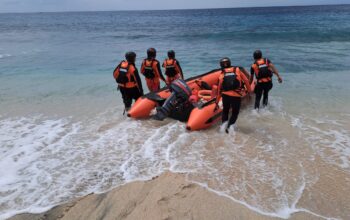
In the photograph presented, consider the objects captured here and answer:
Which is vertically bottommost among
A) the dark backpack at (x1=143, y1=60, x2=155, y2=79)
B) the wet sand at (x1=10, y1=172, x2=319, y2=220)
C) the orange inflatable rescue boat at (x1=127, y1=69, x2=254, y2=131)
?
the wet sand at (x1=10, y1=172, x2=319, y2=220)

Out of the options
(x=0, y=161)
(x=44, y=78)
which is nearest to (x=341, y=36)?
(x=44, y=78)

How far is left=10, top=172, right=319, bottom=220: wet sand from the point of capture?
3.10m

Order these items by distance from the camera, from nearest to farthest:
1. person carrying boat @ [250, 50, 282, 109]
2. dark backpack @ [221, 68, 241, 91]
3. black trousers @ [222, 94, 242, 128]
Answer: dark backpack @ [221, 68, 241, 91]
black trousers @ [222, 94, 242, 128]
person carrying boat @ [250, 50, 282, 109]

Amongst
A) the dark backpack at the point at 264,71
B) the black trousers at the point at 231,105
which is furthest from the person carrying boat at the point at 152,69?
the dark backpack at the point at 264,71

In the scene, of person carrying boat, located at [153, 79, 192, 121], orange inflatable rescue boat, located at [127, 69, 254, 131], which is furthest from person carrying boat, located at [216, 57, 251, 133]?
person carrying boat, located at [153, 79, 192, 121]

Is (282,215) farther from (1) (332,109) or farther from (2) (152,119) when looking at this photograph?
(1) (332,109)

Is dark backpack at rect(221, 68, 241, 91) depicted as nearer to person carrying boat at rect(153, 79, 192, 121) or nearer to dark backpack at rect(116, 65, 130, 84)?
person carrying boat at rect(153, 79, 192, 121)

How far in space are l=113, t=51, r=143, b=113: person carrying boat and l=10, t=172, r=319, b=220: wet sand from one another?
2757mm

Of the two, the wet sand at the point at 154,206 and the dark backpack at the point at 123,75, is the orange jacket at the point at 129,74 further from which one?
the wet sand at the point at 154,206

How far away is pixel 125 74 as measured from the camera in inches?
228

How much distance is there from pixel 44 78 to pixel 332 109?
9.38m

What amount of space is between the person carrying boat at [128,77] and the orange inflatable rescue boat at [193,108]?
0.81 ft

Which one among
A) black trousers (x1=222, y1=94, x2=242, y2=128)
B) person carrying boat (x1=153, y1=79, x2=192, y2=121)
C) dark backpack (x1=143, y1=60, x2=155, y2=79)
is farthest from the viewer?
dark backpack (x1=143, y1=60, x2=155, y2=79)

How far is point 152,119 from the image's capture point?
233 inches
